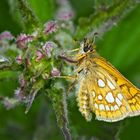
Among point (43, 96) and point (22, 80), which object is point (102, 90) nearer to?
point (22, 80)

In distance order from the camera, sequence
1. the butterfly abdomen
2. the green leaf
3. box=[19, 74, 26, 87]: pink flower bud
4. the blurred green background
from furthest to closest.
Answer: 1. the blurred green background
2. the green leaf
3. the butterfly abdomen
4. box=[19, 74, 26, 87]: pink flower bud

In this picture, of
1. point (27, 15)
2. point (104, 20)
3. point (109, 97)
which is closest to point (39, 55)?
point (27, 15)

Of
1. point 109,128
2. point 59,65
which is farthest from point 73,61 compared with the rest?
point 109,128

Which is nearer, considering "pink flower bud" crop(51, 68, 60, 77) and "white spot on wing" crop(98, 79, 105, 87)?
"pink flower bud" crop(51, 68, 60, 77)

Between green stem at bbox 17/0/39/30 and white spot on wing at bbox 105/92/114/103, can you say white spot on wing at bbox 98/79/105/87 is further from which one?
green stem at bbox 17/0/39/30

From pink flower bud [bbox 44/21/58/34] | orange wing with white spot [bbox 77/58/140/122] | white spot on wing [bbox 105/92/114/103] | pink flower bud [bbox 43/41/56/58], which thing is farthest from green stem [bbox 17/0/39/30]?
white spot on wing [bbox 105/92/114/103]

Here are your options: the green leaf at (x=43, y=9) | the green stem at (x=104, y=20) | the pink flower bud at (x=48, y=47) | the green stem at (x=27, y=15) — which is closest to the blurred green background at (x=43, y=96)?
the green leaf at (x=43, y=9)

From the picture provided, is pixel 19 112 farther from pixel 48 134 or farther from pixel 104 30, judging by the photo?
pixel 104 30

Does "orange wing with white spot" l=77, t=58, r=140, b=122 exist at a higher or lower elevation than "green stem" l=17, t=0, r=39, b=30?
lower
